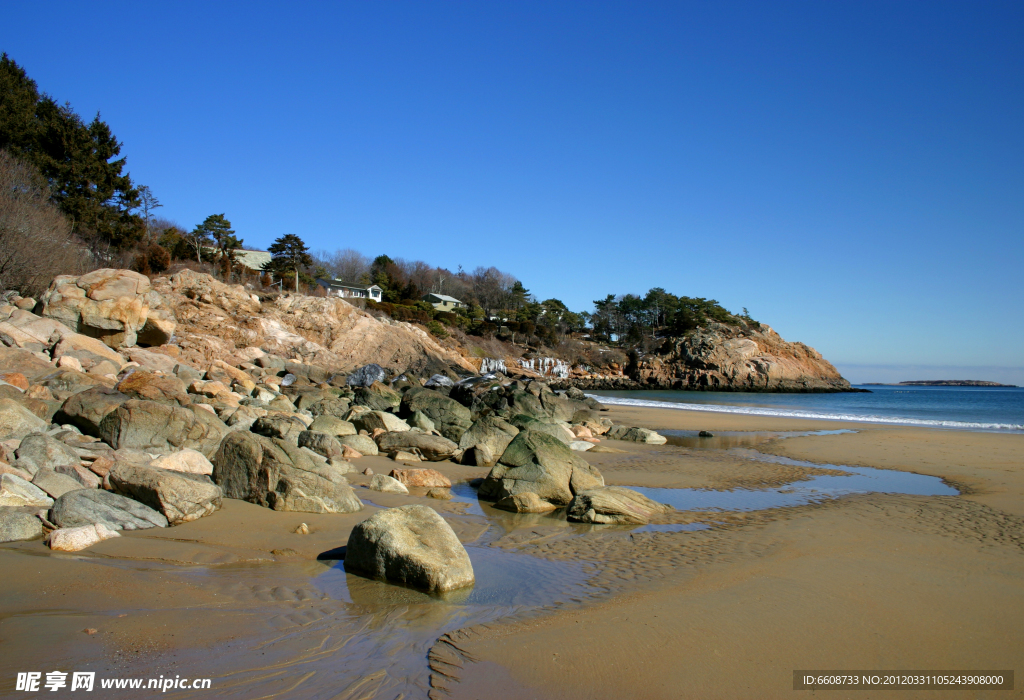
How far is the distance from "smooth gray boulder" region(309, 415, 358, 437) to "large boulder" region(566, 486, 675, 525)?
7.05m

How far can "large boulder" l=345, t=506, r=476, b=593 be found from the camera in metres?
5.51

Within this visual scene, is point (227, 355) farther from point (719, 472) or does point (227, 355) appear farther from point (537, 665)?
point (537, 665)

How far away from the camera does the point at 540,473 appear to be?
9648mm

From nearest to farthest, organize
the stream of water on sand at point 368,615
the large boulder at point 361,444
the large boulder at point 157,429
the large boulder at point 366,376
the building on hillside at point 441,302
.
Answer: the stream of water on sand at point 368,615, the large boulder at point 157,429, the large boulder at point 361,444, the large boulder at point 366,376, the building on hillside at point 441,302

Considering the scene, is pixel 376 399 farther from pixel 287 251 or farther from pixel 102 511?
pixel 287 251

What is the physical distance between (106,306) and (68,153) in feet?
57.7

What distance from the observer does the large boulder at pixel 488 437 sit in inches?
513

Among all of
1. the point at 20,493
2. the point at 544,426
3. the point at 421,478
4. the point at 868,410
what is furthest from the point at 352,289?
the point at 20,493

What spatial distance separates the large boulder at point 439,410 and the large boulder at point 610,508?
739cm

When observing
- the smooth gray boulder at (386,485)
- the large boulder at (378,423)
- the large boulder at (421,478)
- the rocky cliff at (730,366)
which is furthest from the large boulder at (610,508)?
the rocky cliff at (730,366)

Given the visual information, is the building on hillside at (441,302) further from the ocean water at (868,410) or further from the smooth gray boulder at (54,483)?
the smooth gray boulder at (54,483)

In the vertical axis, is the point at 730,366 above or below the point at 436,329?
below

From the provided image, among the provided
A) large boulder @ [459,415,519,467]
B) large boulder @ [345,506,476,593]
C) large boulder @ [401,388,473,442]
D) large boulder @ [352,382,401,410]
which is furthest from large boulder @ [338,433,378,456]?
large boulder @ [345,506,476,593]

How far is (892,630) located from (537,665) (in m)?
3.19
